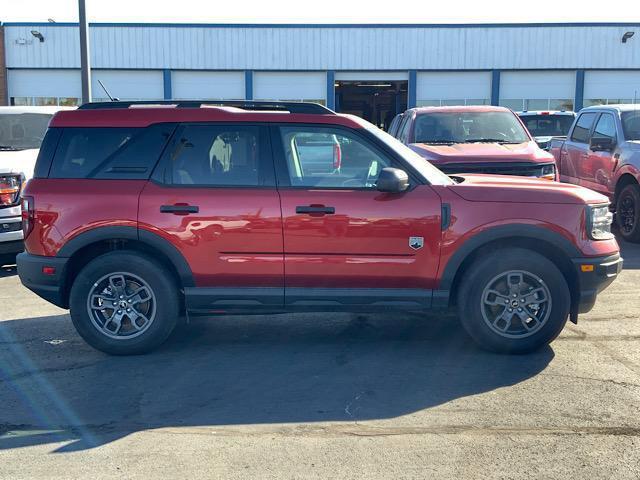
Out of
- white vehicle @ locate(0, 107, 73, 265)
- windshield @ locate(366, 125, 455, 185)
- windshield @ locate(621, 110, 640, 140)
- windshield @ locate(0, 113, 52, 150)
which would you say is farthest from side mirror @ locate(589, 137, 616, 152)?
windshield @ locate(0, 113, 52, 150)

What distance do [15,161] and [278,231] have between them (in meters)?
5.04

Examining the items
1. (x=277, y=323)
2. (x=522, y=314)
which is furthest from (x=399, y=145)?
(x=277, y=323)

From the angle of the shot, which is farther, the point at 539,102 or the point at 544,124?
the point at 539,102

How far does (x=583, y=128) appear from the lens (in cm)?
1212

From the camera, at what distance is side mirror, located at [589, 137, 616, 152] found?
10.5 metres

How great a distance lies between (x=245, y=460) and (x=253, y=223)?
205cm

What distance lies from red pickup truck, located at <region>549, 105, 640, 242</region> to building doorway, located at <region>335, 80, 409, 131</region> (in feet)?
72.2

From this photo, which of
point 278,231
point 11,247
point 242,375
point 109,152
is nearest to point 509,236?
point 278,231

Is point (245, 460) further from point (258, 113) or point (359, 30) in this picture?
point (359, 30)

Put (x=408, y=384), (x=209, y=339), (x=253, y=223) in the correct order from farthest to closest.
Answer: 1. (x=209, y=339)
2. (x=253, y=223)
3. (x=408, y=384)

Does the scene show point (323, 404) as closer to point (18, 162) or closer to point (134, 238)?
point (134, 238)

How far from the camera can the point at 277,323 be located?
6.73 m

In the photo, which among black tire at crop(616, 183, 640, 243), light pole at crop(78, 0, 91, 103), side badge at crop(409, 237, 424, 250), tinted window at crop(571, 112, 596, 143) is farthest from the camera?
light pole at crop(78, 0, 91, 103)

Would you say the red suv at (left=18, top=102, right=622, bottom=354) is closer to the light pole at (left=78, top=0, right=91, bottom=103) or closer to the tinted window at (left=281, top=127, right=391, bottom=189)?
the tinted window at (left=281, top=127, right=391, bottom=189)
